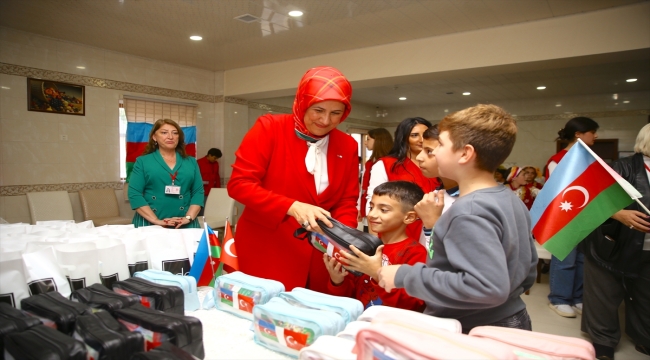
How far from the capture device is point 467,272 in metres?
0.93

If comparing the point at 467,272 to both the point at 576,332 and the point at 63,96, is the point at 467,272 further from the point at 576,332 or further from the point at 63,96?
the point at 63,96

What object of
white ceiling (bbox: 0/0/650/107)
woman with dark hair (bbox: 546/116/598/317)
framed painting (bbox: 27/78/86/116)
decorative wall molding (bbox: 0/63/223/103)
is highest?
white ceiling (bbox: 0/0/650/107)

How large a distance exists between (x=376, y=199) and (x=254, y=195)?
0.54 m

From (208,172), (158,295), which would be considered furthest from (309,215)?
(208,172)

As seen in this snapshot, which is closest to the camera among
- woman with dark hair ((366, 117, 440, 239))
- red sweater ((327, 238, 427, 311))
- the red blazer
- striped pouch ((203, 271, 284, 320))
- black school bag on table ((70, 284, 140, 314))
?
black school bag on table ((70, 284, 140, 314))

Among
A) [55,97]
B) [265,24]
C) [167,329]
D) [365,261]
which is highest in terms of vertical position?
[265,24]

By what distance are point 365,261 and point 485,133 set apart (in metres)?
0.50

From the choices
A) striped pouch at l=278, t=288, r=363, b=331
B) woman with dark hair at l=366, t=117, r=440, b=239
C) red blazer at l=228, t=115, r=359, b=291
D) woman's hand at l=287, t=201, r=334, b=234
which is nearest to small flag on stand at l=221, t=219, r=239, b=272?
red blazer at l=228, t=115, r=359, b=291

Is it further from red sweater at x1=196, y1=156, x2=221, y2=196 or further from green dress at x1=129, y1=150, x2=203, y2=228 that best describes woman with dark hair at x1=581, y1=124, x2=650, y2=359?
red sweater at x1=196, y1=156, x2=221, y2=196

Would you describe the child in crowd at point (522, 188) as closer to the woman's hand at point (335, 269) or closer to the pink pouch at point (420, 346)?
the woman's hand at point (335, 269)

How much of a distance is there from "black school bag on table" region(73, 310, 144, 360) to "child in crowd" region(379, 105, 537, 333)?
634 mm

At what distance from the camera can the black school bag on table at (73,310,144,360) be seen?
0.88 meters

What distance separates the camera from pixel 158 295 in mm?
1175

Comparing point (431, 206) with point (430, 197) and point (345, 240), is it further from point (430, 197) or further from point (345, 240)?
point (345, 240)
